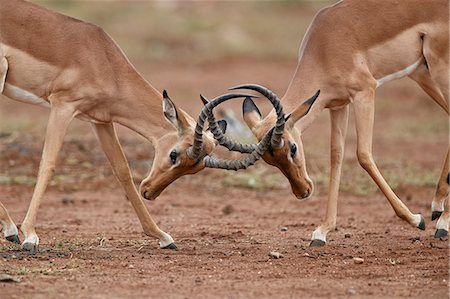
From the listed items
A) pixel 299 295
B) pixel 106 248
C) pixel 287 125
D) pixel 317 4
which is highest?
pixel 287 125

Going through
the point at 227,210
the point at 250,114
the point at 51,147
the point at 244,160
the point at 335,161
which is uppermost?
the point at 250,114

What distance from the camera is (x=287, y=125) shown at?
8.45 m

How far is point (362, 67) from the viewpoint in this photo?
891cm

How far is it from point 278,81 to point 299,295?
560 inches

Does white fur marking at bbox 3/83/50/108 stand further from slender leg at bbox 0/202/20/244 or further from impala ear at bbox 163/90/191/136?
impala ear at bbox 163/90/191/136

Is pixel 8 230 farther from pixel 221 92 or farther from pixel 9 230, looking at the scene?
pixel 221 92

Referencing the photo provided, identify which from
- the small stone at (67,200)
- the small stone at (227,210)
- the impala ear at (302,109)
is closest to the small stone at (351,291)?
the impala ear at (302,109)

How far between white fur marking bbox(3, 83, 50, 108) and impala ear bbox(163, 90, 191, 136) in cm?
115

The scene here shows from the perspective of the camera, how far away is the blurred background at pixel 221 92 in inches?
485

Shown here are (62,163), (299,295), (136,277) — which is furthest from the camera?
(62,163)

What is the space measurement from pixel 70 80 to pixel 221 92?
10870 mm

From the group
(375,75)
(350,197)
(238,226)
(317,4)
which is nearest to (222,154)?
(350,197)

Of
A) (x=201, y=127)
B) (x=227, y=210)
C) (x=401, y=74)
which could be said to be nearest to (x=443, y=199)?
(x=401, y=74)

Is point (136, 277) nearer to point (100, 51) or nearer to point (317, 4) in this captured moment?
point (100, 51)
